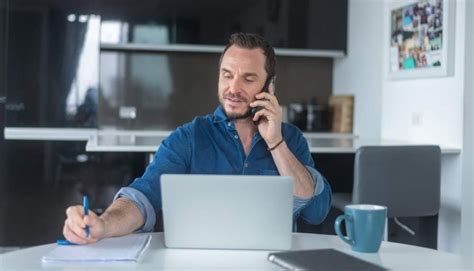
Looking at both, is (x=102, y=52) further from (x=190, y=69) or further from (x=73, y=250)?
(x=73, y=250)

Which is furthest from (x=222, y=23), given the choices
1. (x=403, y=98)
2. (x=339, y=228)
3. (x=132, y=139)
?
(x=339, y=228)

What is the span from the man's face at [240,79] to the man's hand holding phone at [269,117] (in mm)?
40

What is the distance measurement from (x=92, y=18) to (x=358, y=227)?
3.03 metres

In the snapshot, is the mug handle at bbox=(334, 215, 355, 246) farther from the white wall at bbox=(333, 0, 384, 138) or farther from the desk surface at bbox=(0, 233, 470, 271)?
the white wall at bbox=(333, 0, 384, 138)

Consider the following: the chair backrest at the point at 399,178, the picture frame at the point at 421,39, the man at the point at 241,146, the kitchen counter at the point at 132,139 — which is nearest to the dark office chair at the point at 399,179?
the chair backrest at the point at 399,178

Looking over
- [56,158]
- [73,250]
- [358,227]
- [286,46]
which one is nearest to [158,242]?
[73,250]

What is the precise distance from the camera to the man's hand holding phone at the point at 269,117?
4.97 feet

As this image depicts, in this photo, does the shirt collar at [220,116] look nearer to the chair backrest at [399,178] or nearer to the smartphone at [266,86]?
the smartphone at [266,86]

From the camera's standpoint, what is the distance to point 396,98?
134 inches

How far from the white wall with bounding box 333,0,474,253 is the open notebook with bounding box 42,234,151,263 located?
201 cm

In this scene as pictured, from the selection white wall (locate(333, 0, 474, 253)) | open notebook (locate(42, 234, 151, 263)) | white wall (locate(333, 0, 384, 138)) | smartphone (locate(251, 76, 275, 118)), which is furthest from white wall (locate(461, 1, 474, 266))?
open notebook (locate(42, 234, 151, 263))

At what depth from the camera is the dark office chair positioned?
98.3 inches

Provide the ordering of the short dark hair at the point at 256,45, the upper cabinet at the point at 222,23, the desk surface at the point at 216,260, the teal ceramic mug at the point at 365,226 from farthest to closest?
the upper cabinet at the point at 222,23, the short dark hair at the point at 256,45, the teal ceramic mug at the point at 365,226, the desk surface at the point at 216,260

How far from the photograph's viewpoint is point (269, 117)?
152cm
